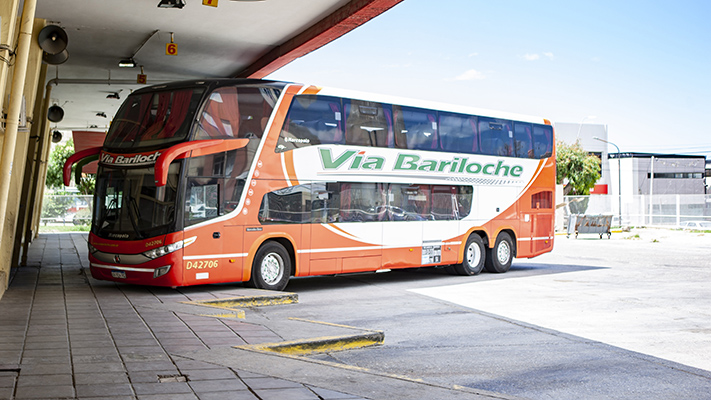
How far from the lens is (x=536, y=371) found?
7.34 m

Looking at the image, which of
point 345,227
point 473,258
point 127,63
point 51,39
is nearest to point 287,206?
point 345,227

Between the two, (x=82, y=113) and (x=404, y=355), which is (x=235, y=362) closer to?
(x=404, y=355)

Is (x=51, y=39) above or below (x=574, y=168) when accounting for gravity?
below

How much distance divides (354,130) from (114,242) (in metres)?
4.98

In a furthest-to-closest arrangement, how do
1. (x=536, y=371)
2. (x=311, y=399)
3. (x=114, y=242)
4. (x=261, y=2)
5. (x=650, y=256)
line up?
(x=650, y=256) < (x=261, y=2) < (x=114, y=242) < (x=536, y=371) < (x=311, y=399)

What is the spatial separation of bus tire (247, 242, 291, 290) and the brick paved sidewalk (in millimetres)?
894

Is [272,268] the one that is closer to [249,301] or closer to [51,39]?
[249,301]

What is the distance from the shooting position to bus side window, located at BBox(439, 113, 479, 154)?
15.8m

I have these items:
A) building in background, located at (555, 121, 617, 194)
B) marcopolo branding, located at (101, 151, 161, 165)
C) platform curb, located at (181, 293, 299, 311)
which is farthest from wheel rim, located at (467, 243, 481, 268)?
building in background, located at (555, 121, 617, 194)

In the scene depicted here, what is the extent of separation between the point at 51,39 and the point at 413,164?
291 inches

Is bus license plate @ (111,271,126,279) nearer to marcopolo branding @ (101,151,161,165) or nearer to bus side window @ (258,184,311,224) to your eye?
marcopolo branding @ (101,151,161,165)

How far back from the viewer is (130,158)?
1203 centimetres

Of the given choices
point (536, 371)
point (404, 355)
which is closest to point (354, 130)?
point (404, 355)

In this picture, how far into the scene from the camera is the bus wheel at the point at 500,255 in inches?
689
